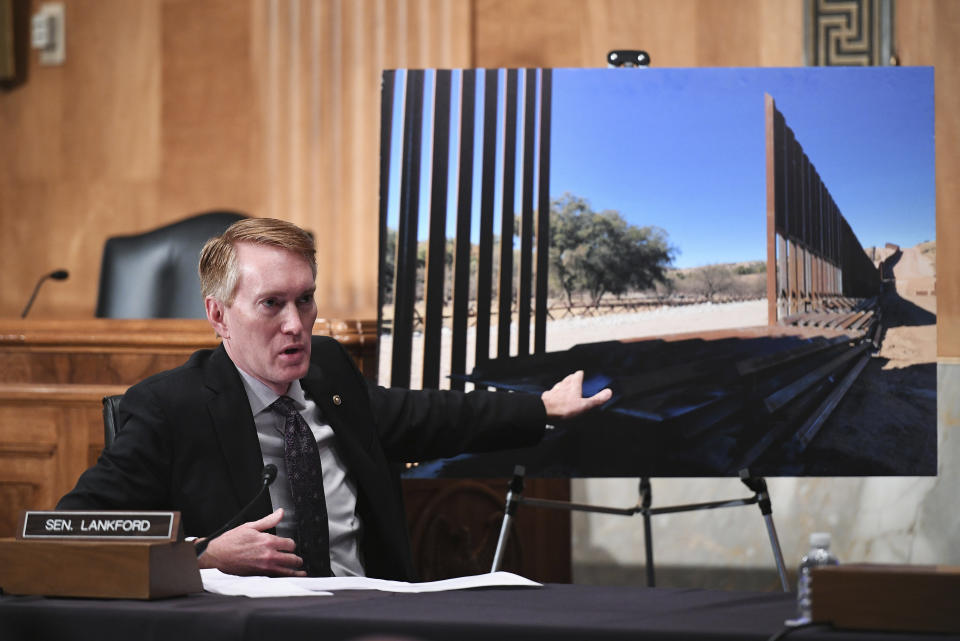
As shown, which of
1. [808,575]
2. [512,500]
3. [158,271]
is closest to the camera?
[808,575]

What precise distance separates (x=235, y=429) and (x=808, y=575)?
1.02 metres

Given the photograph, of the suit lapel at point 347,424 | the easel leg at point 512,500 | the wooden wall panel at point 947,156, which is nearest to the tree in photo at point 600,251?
the easel leg at point 512,500

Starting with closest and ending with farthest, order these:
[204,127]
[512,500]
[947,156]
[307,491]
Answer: [307,491], [512,500], [947,156], [204,127]

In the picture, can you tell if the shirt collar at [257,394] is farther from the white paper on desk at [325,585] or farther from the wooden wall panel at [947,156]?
the wooden wall panel at [947,156]

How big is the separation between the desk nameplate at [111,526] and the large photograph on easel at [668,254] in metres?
1.44

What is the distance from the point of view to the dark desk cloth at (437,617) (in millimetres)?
1123

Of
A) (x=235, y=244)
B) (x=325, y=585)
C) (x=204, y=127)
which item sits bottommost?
(x=325, y=585)

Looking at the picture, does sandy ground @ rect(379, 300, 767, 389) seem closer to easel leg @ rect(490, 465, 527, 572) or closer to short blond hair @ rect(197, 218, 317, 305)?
easel leg @ rect(490, 465, 527, 572)

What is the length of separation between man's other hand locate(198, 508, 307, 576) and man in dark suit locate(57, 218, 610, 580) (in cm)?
10

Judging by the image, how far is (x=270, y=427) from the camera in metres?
1.93

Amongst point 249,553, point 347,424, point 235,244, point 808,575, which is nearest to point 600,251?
point 347,424

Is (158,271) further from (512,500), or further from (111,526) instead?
(111,526)

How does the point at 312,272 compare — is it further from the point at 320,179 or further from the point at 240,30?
the point at 240,30

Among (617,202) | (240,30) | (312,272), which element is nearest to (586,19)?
(240,30)
